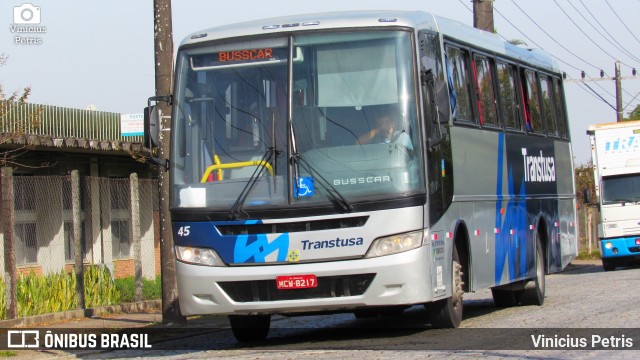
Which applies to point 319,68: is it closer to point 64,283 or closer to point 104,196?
point 64,283

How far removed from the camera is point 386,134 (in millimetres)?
11320

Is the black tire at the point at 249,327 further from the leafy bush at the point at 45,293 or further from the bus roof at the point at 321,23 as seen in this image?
the leafy bush at the point at 45,293

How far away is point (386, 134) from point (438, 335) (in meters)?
2.40

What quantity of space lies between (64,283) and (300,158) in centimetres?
759

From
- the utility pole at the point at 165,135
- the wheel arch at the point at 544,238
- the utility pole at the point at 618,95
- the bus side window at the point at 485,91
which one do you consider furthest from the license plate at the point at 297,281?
the utility pole at the point at 618,95

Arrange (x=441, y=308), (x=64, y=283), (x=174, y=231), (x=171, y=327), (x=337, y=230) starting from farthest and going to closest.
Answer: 1. (x=64, y=283)
2. (x=171, y=327)
3. (x=441, y=308)
4. (x=174, y=231)
5. (x=337, y=230)

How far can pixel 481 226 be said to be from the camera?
13.9 meters

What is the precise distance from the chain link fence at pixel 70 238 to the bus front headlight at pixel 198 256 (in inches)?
184

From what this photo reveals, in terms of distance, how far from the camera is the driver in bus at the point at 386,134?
37.0 feet

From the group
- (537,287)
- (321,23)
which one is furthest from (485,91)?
(321,23)

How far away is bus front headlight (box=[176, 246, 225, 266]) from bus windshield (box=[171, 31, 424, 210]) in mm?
451

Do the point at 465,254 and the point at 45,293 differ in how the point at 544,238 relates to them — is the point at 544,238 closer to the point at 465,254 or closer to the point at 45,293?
the point at 465,254

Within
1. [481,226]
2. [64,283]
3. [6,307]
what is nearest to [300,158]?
[481,226]

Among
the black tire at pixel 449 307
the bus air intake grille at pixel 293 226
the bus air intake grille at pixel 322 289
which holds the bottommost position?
the black tire at pixel 449 307
